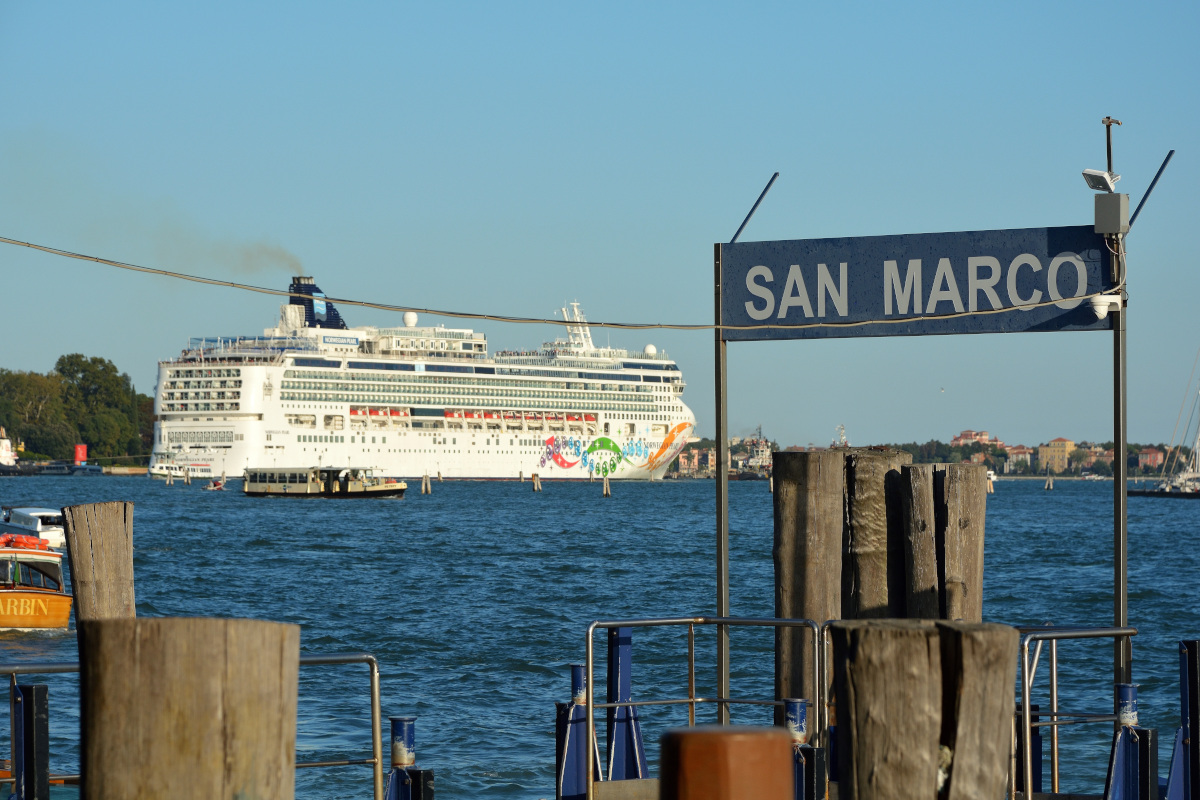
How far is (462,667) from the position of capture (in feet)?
46.5

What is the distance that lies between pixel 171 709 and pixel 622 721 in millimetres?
3276

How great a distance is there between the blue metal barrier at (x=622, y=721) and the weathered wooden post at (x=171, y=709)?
2.93 meters

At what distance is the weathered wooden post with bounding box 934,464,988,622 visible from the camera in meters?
4.23

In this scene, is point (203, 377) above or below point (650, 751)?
above

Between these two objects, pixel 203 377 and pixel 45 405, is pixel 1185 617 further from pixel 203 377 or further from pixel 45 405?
pixel 45 405

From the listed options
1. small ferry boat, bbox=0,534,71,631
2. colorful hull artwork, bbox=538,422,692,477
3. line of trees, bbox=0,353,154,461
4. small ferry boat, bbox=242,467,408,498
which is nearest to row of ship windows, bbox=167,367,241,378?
small ferry boat, bbox=242,467,408,498

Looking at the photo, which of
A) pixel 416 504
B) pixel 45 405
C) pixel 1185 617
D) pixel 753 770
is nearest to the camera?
pixel 753 770

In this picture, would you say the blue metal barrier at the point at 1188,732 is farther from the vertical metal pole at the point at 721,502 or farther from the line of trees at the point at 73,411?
the line of trees at the point at 73,411

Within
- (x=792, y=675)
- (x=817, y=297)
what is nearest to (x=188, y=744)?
(x=792, y=675)

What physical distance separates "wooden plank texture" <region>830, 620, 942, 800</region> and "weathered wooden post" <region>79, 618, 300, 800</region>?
2.80 ft

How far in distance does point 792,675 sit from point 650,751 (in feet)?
16.2

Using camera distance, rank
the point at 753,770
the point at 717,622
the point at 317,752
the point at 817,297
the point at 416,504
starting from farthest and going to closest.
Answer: the point at 416,504
the point at 317,752
the point at 817,297
the point at 717,622
the point at 753,770

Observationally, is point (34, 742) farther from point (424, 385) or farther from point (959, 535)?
point (424, 385)

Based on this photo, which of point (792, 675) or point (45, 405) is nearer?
point (792, 675)
